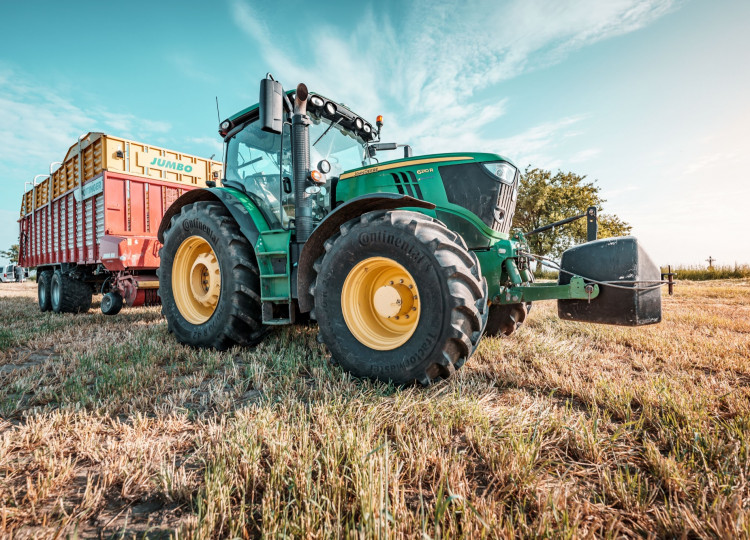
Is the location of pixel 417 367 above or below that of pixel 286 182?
Answer: below

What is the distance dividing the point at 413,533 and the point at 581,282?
2.10 m

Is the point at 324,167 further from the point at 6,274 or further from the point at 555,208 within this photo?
→ the point at 6,274

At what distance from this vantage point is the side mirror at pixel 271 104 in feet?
9.72

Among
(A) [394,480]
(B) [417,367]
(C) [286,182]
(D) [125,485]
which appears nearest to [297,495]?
(A) [394,480]

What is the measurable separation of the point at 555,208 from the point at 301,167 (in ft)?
81.1

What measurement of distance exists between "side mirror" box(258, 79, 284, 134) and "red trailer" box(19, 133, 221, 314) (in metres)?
3.14

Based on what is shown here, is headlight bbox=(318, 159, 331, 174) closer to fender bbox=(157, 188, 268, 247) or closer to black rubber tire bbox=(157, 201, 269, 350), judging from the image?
fender bbox=(157, 188, 268, 247)

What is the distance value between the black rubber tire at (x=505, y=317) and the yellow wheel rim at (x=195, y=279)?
9.10 feet

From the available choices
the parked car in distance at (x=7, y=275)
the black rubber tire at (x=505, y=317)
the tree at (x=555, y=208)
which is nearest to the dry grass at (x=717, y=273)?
the tree at (x=555, y=208)

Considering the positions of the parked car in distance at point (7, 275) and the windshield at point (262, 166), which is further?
the parked car in distance at point (7, 275)

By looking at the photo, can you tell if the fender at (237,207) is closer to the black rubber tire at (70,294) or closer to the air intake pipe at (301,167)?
the air intake pipe at (301,167)

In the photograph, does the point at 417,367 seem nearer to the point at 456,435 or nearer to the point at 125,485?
the point at 456,435

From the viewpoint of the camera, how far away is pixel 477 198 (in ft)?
10.3

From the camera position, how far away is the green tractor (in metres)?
2.45
